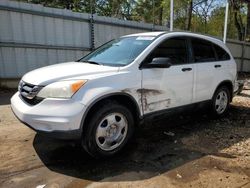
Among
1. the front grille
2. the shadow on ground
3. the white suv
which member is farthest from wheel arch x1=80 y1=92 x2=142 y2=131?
the front grille

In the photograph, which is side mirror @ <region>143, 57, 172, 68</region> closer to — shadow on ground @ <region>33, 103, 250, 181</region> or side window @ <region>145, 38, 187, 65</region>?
side window @ <region>145, 38, 187, 65</region>

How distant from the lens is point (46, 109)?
12.5ft

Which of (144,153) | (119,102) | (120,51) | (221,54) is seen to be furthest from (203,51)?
(144,153)

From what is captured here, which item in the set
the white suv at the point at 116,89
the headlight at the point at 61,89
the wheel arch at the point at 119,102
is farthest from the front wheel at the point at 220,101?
the headlight at the point at 61,89

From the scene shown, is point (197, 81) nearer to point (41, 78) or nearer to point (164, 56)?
point (164, 56)

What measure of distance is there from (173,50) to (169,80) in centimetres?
67

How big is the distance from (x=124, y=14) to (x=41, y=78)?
1042 inches

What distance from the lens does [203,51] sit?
5918mm

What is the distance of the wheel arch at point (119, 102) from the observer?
390cm

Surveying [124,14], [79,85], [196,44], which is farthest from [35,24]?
[124,14]

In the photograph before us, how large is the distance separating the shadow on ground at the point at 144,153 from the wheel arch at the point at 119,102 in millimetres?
533

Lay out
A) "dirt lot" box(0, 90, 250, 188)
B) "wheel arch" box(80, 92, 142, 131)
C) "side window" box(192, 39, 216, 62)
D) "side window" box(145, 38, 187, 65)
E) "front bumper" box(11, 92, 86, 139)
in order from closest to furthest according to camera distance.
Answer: "dirt lot" box(0, 90, 250, 188)
"front bumper" box(11, 92, 86, 139)
"wheel arch" box(80, 92, 142, 131)
"side window" box(145, 38, 187, 65)
"side window" box(192, 39, 216, 62)

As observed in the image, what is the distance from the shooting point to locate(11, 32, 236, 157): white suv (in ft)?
12.6

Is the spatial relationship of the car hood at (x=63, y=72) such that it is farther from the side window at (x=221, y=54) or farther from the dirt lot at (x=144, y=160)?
the side window at (x=221, y=54)
